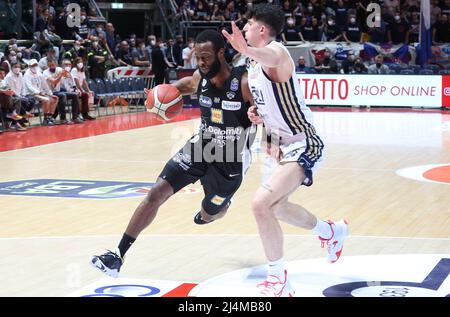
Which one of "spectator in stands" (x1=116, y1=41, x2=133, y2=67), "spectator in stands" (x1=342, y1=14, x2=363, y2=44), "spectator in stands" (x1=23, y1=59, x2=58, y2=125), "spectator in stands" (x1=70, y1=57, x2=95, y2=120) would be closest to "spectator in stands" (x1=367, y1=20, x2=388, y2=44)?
"spectator in stands" (x1=342, y1=14, x2=363, y2=44)

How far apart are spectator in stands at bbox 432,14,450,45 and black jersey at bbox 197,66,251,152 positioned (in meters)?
22.3

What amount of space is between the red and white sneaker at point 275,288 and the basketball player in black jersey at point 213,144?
1090 mm

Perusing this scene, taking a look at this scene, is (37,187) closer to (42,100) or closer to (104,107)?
(42,100)

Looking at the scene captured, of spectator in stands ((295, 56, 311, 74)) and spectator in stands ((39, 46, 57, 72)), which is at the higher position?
spectator in stands ((39, 46, 57, 72))

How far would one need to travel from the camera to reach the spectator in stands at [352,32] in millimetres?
27953

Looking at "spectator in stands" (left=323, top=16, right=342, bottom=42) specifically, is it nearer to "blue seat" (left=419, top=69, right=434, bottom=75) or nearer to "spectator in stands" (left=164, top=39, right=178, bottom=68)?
"blue seat" (left=419, top=69, right=434, bottom=75)

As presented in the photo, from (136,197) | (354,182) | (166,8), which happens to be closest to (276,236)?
(136,197)

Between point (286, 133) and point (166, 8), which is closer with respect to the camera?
point (286, 133)

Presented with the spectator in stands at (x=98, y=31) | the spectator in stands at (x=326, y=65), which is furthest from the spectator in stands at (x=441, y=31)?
the spectator in stands at (x=98, y=31)

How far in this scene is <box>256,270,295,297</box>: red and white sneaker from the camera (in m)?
5.91

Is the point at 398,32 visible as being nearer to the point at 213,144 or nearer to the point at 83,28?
the point at 83,28

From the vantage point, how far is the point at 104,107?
25.0 m

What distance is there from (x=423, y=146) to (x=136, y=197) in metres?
7.20

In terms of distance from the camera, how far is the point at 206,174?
680 centimetres
